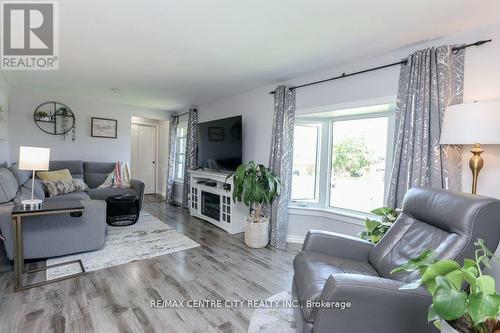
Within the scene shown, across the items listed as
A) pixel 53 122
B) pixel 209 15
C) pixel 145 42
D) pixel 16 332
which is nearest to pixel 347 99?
pixel 209 15

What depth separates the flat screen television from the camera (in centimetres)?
392

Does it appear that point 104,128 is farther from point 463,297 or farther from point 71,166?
point 463,297

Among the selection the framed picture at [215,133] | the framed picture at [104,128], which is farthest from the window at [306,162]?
the framed picture at [104,128]

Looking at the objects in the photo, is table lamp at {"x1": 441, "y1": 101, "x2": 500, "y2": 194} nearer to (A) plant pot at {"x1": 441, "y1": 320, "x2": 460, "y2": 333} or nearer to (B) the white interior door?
(A) plant pot at {"x1": 441, "y1": 320, "x2": 460, "y2": 333}

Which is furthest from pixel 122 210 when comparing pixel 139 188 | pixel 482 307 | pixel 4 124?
pixel 482 307

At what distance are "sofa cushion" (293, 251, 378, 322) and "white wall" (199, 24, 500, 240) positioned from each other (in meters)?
1.16

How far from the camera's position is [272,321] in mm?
1814

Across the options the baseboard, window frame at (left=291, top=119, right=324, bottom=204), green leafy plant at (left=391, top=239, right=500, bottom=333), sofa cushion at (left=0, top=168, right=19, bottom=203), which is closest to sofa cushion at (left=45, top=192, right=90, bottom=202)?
sofa cushion at (left=0, top=168, right=19, bottom=203)

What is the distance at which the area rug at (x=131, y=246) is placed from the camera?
2572mm

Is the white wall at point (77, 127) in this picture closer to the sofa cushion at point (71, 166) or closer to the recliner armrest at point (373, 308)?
the sofa cushion at point (71, 166)

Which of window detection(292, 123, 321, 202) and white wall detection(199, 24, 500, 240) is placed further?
window detection(292, 123, 321, 202)

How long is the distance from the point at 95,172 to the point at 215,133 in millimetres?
2558

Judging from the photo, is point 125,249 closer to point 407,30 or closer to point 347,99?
point 347,99

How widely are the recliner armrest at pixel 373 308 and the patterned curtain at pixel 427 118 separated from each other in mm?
1261
